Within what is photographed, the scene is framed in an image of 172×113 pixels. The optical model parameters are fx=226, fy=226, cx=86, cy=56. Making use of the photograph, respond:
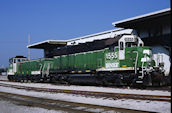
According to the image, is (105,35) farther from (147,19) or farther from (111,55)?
(111,55)

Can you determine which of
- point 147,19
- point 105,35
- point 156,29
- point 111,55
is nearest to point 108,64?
point 111,55

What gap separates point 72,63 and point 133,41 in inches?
285

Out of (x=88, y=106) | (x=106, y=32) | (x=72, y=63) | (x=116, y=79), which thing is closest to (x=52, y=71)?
(x=72, y=63)

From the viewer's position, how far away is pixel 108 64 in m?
16.1

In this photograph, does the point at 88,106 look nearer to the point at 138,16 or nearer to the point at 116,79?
the point at 116,79

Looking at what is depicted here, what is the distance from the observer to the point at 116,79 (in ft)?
50.3

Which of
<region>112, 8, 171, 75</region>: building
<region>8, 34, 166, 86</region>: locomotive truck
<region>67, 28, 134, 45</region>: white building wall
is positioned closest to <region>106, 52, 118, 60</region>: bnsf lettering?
<region>8, 34, 166, 86</region>: locomotive truck

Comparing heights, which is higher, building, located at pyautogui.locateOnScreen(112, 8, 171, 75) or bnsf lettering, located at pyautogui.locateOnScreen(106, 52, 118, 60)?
building, located at pyautogui.locateOnScreen(112, 8, 171, 75)

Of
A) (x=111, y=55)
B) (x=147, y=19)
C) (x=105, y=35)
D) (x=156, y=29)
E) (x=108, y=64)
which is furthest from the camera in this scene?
(x=105, y=35)

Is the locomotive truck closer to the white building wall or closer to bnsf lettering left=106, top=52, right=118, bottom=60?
bnsf lettering left=106, top=52, right=118, bottom=60

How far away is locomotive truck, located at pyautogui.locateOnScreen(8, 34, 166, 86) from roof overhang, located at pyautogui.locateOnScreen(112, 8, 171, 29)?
3.80 meters

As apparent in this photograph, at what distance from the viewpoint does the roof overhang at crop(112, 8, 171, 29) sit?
56.2 feet

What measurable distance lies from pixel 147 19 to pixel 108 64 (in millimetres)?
5649

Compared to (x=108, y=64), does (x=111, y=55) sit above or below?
above
